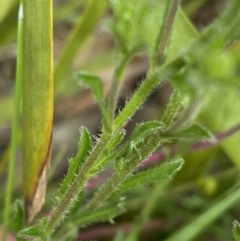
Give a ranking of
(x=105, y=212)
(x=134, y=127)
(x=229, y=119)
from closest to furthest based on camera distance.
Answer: (x=105, y=212) → (x=134, y=127) → (x=229, y=119)

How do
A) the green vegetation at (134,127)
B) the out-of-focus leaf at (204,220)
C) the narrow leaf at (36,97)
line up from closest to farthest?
the green vegetation at (134,127) < the narrow leaf at (36,97) < the out-of-focus leaf at (204,220)

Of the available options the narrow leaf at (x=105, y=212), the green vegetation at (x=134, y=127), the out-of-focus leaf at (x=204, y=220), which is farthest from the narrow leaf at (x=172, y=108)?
the out-of-focus leaf at (x=204, y=220)

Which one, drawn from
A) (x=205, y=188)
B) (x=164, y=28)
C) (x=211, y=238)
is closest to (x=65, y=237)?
(x=164, y=28)

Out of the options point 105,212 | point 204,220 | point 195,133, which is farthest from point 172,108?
point 204,220

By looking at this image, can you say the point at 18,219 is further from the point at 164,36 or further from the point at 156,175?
the point at 164,36

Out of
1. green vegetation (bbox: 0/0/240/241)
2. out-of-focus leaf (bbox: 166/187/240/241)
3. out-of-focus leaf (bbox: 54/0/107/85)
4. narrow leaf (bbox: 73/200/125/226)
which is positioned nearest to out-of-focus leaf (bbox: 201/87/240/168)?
green vegetation (bbox: 0/0/240/241)

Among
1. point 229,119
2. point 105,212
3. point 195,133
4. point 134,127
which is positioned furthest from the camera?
point 229,119

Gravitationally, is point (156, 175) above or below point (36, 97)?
below

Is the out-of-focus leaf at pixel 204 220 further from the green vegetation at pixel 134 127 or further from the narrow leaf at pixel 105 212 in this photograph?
the narrow leaf at pixel 105 212

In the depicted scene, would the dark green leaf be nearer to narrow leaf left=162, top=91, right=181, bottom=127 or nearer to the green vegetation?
the green vegetation
